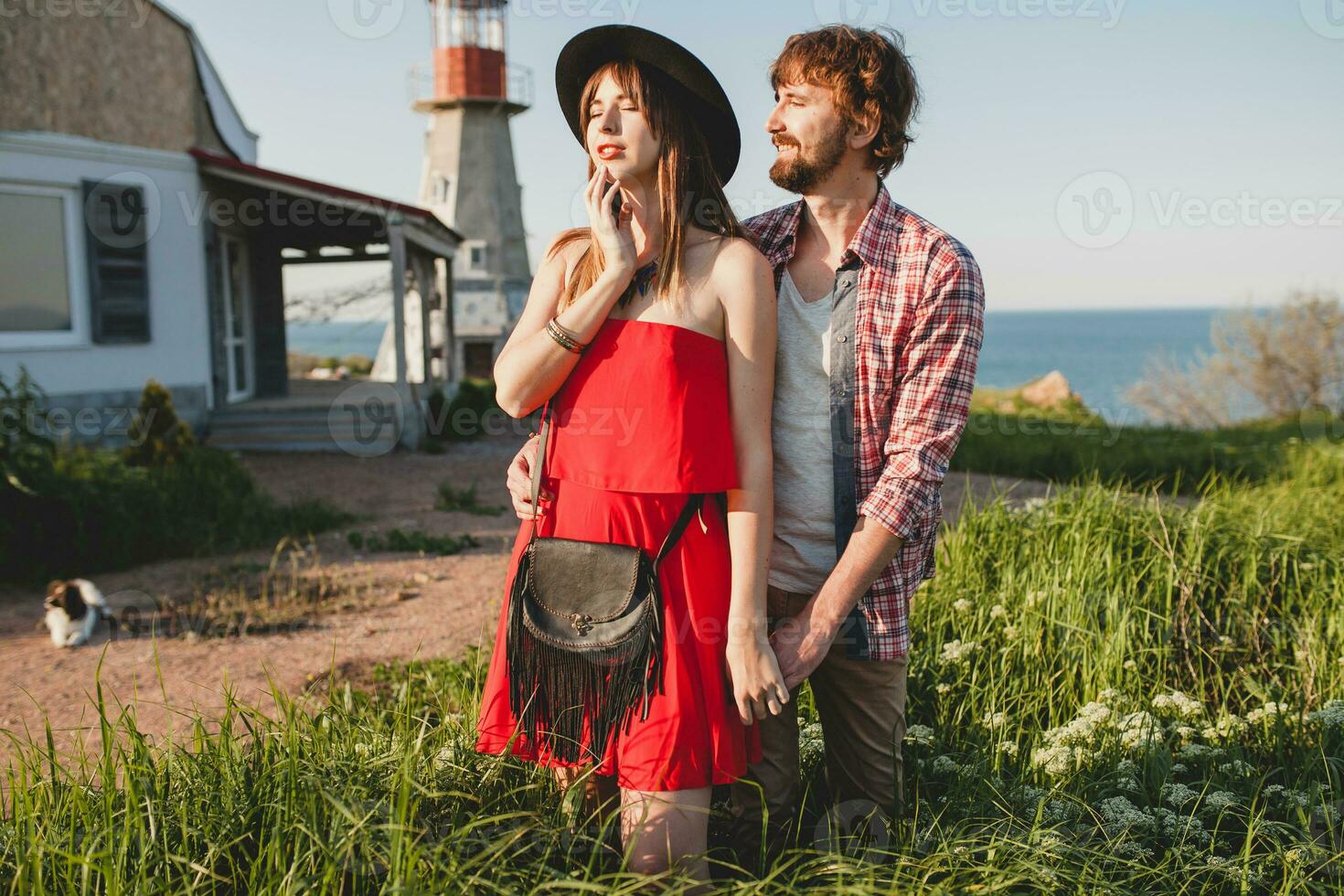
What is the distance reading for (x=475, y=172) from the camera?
27.9 m

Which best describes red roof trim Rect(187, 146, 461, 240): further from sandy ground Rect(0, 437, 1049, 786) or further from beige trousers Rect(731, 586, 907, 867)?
beige trousers Rect(731, 586, 907, 867)

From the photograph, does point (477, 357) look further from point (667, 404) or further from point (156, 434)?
point (667, 404)

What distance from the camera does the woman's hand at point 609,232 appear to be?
6.28ft

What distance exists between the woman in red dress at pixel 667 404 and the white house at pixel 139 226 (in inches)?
362

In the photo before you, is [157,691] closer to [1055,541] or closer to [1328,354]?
[1055,541]

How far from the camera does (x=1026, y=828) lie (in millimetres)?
2324

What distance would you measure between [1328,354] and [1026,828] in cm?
1932

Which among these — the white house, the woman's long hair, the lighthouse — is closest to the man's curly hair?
the woman's long hair

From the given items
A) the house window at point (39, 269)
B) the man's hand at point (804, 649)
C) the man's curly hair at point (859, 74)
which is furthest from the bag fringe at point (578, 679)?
the house window at point (39, 269)

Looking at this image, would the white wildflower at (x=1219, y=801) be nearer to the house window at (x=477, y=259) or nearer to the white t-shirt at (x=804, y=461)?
the white t-shirt at (x=804, y=461)

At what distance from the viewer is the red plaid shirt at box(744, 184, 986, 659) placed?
81.0 inches

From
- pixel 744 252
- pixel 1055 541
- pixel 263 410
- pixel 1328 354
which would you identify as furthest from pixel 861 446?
pixel 1328 354

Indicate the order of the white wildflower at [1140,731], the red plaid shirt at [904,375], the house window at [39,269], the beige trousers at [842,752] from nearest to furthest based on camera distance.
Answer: the red plaid shirt at [904,375], the beige trousers at [842,752], the white wildflower at [1140,731], the house window at [39,269]

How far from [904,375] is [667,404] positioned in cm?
53
